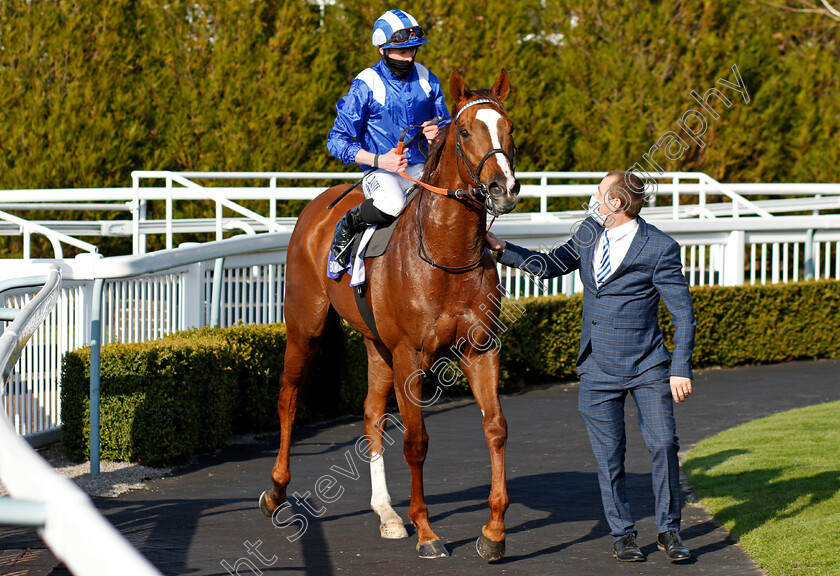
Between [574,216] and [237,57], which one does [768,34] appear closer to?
[574,216]

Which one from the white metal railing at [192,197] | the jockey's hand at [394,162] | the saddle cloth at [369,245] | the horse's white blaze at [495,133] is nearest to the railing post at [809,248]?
the white metal railing at [192,197]

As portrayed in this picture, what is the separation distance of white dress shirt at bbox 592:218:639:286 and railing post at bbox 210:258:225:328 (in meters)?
3.90

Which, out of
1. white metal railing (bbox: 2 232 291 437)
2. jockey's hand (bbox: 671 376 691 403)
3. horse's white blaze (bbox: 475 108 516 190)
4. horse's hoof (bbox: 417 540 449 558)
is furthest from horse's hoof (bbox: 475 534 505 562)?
white metal railing (bbox: 2 232 291 437)

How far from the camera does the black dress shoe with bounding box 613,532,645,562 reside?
15.2ft

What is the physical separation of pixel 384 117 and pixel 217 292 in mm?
3005

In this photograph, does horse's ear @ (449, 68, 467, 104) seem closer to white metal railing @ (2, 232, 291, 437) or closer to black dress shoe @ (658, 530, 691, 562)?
black dress shoe @ (658, 530, 691, 562)

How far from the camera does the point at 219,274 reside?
7973 mm

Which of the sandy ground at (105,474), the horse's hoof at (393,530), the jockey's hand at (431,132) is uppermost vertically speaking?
the jockey's hand at (431,132)

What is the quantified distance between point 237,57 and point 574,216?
5180 millimetres

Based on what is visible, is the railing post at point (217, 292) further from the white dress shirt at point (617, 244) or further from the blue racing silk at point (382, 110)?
the white dress shirt at point (617, 244)

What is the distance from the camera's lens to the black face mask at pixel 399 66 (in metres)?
5.36

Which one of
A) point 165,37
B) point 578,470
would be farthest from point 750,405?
point 165,37

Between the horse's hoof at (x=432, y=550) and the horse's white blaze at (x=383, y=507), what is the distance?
0.36 metres

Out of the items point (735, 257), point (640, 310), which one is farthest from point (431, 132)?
point (735, 257)
